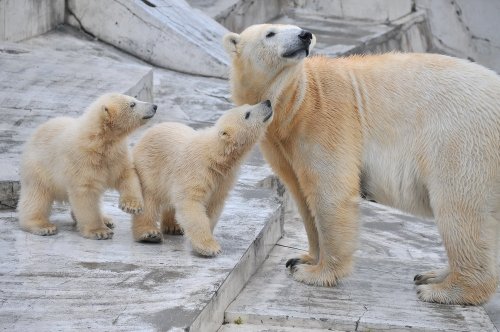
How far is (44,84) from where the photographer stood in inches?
286

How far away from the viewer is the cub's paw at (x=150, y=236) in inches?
191

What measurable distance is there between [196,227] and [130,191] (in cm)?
41

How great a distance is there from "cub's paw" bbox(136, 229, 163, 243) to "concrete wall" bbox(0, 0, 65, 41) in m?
4.16

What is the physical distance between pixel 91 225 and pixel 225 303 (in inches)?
35.3

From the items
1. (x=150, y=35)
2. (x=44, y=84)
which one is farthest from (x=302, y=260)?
(x=150, y=35)

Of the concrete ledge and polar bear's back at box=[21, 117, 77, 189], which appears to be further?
polar bear's back at box=[21, 117, 77, 189]

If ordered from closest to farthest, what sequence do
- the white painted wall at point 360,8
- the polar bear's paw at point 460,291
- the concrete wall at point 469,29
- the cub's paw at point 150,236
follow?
1. the polar bear's paw at point 460,291
2. the cub's paw at point 150,236
3. the concrete wall at point 469,29
4. the white painted wall at point 360,8

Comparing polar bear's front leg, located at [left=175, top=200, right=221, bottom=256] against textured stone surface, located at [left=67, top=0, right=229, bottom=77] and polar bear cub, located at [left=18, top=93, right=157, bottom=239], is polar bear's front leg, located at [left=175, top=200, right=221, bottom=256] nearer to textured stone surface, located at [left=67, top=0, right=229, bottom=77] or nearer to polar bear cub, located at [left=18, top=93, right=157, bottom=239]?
polar bear cub, located at [left=18, top=93, right=157, bottom=239]

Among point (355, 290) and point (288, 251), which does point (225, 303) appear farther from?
point (288, 251)

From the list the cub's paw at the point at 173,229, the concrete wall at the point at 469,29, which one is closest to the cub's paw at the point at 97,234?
the cub's paw at the point at 173,229

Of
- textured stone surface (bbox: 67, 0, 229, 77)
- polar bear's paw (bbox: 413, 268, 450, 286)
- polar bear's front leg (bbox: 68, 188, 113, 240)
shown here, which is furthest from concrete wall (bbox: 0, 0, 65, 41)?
polar bear's paw (bbox: 413, 268, 450, 286)

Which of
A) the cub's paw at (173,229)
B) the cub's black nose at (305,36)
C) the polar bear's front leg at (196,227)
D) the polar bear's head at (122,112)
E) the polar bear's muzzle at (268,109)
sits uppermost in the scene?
the cub's black nose at (305,36)

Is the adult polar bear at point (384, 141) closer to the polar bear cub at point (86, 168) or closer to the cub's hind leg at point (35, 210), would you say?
the polar bear cub at point (86, 168)

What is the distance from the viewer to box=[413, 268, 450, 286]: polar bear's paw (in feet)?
16.2
